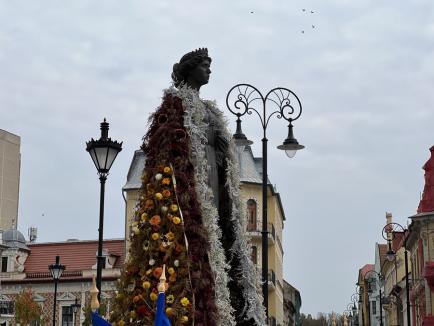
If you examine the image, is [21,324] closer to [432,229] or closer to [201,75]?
[432,229]

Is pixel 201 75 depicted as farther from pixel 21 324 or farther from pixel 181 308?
pixel 21 324

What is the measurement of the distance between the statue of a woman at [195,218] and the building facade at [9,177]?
66.8 meters

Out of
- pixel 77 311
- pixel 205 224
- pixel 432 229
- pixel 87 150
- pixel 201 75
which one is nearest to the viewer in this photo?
pixel 205 224

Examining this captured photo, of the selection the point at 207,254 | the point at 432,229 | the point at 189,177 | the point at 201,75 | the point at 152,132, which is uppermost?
the point at 432,229

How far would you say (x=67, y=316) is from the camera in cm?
5978

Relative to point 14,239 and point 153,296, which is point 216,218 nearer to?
point 153,296

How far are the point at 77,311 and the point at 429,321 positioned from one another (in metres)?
26.4

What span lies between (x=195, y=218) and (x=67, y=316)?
Answer: 54686mm

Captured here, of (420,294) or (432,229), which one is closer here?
(432,229)

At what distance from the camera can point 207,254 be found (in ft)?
23.9

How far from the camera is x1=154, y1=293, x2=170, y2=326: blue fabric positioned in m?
6.40

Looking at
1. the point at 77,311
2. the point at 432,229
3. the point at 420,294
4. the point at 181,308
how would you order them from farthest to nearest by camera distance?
the point at 77,311, the point at 420,294, the point at 432,229, the point at 181,308

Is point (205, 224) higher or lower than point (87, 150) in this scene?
lower

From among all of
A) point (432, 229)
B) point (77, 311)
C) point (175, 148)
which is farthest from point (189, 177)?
point (77, 311)
